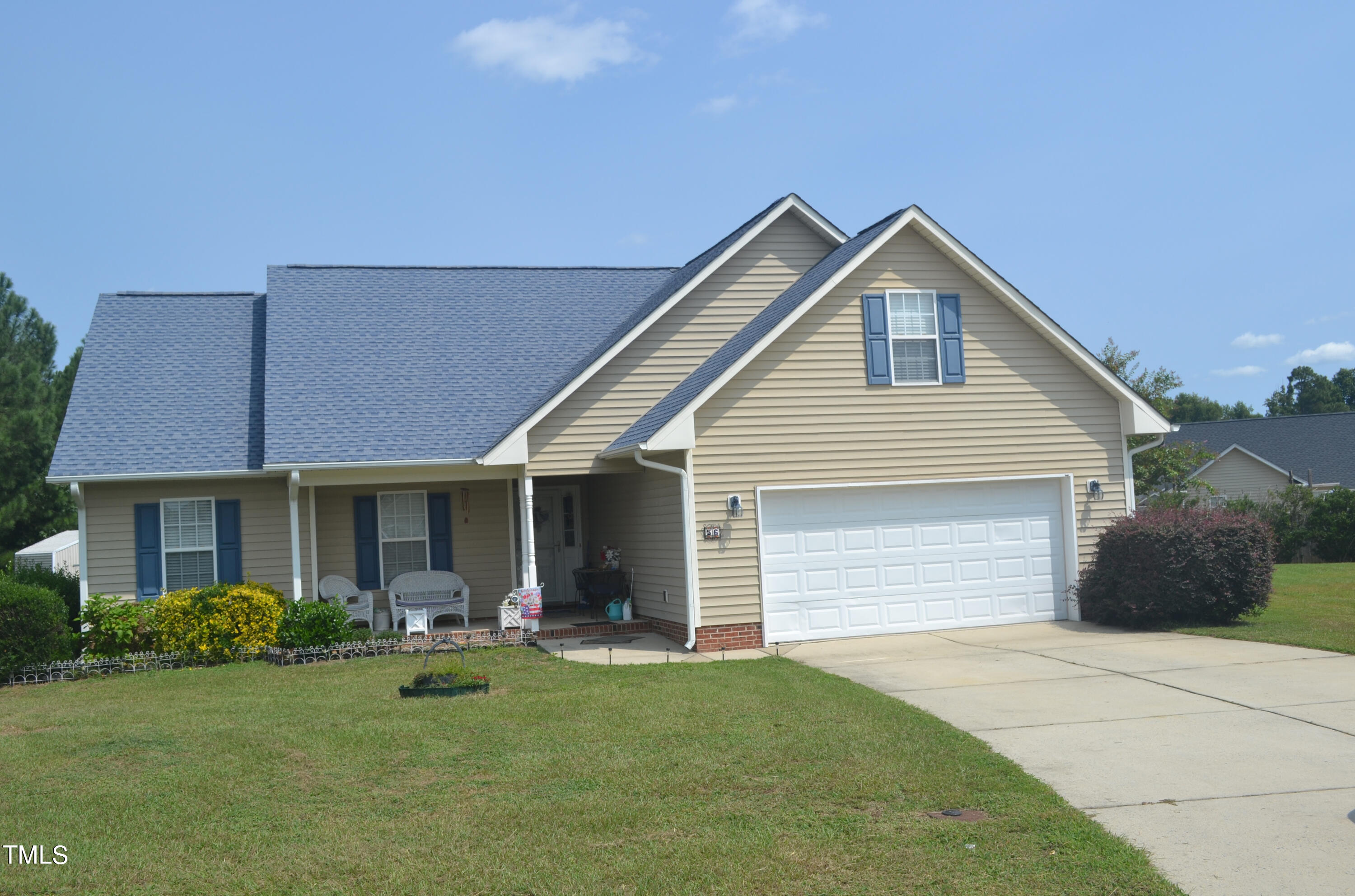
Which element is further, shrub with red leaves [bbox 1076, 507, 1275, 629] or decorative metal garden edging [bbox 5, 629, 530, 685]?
shrub with red leaves [bbox 1076, 507, 1275, 629]

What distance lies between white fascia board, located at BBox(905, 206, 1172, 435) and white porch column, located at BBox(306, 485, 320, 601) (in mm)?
9758

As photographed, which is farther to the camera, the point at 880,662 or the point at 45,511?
the point at 45,511

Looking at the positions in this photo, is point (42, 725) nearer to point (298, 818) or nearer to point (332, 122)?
point (298, 818)

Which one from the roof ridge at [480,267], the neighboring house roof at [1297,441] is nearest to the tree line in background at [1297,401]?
the neighboring house roof at [1297,441]

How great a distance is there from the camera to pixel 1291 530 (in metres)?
29.7

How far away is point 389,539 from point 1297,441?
40.0 m

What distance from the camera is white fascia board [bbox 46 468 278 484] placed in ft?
48.7

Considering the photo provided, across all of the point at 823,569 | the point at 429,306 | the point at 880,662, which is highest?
the point at 429,306

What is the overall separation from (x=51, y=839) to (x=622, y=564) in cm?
1099

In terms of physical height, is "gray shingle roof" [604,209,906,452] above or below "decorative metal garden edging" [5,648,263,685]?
above

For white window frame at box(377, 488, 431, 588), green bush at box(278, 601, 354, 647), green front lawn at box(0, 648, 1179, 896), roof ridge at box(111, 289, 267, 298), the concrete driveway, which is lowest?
the concrete driveway

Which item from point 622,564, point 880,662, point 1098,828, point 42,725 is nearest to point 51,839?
point 42,725

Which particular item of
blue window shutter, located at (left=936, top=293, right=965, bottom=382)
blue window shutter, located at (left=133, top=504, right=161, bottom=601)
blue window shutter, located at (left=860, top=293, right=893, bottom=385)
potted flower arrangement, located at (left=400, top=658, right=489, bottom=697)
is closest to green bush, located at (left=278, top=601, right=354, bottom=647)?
blue window shutter, located at (left=133, top=504, right=161, bottom=601)

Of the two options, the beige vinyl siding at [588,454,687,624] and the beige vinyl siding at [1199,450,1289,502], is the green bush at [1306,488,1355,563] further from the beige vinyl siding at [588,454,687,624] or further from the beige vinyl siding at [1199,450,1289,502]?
the beige vinyl siding at [588,454,687,624]
